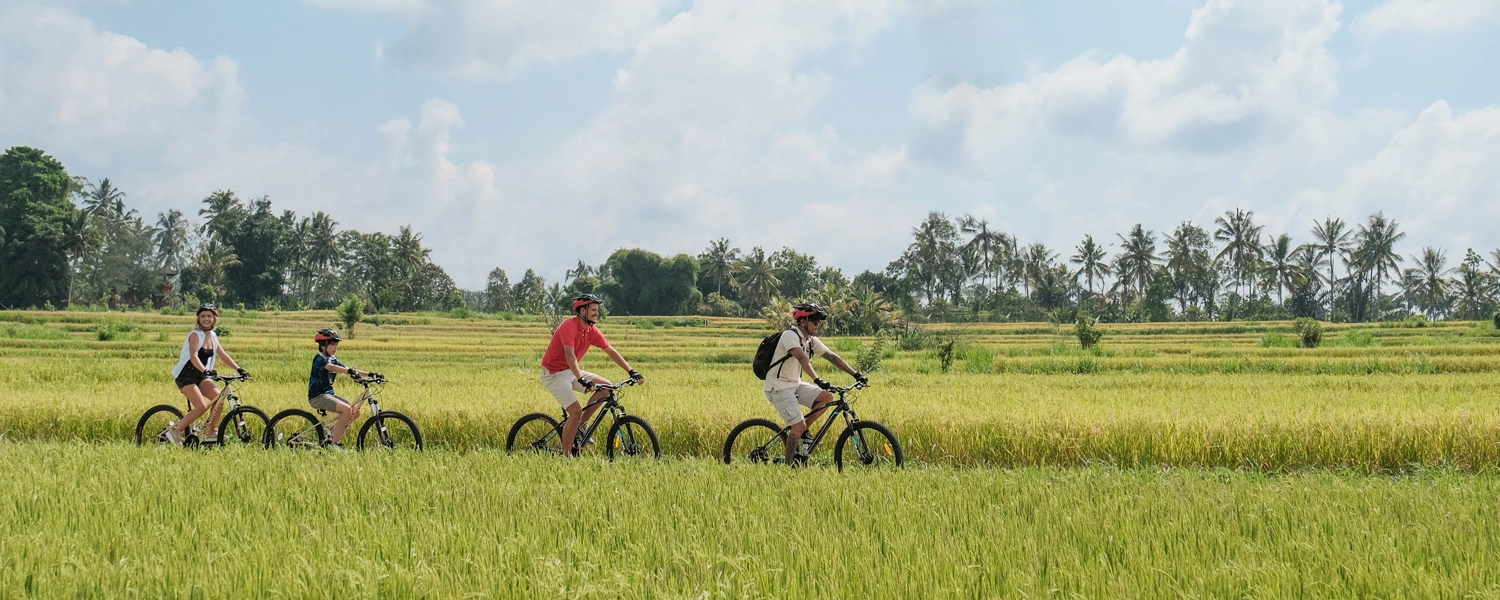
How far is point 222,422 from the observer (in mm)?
10609

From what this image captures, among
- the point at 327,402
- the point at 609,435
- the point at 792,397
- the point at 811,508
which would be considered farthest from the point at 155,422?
the point at 811,508

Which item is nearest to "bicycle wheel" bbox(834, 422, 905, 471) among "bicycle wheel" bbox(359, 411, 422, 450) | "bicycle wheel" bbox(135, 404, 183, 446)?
"bicycle wheel" bbox(359, 411, 422, 450)

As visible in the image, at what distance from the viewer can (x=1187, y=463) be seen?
958cm

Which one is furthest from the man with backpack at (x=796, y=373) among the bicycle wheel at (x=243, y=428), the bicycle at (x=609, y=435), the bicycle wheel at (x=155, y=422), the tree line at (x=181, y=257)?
the tree line at (x=181, y=257)

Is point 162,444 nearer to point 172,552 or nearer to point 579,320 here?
point 579,320

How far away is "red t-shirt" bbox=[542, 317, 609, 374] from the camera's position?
8.55 meters

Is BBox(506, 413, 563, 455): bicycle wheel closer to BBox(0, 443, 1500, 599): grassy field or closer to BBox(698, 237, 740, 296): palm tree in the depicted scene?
BBox(0, 443, 1500, 599): grassy field

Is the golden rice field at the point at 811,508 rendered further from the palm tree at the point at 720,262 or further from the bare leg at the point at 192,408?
the palm tree at the point at 720,262

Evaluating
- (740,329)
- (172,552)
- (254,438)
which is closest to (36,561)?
(172,552)

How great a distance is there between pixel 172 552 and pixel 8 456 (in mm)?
5978

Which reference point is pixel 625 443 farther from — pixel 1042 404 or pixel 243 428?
pixel 1042 404

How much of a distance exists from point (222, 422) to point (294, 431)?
0.91m

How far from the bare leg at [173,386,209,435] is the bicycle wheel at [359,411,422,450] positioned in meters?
1.84

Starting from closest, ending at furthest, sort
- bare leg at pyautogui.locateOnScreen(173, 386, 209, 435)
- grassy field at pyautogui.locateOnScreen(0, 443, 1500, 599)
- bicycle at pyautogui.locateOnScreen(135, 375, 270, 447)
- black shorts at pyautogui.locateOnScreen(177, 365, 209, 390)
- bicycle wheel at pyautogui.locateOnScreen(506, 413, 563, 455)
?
1. grassy field at pyautogui.locateOnScreen(0, 443, 1500, 599)
2. bicycle wheel at pyautogui.locateOnScreen(506, 413, 563, 455)
3. bare leg at pyautogui.locateOnScreen(173, 386, 209, 435)
4. black shorts at pyautogui.locateOnScreen(177, 365, 209, 390)
5. bicycle at pyautogui.locateOnScreen(135, 375, 270, 447)
